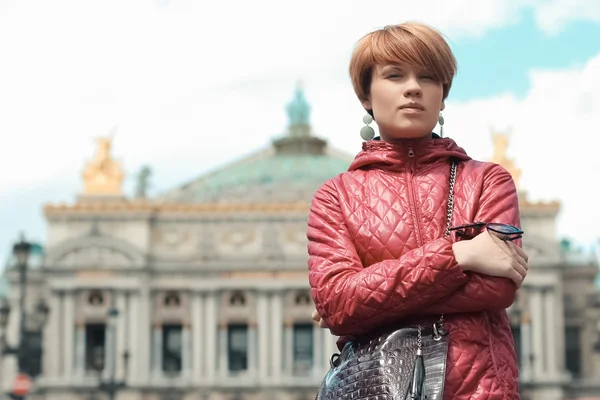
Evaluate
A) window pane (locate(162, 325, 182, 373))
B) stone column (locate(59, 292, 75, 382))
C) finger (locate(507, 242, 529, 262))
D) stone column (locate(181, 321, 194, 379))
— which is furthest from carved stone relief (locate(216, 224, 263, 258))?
finger (locate(507, 242, 529, 262))

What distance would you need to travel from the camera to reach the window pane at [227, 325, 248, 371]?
6028cm

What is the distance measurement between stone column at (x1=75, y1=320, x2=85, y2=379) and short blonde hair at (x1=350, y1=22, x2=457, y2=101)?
183 feet

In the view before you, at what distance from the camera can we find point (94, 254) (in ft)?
195

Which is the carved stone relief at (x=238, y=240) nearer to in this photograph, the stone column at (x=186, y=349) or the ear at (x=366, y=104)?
the stone column at (x=186, y=349)

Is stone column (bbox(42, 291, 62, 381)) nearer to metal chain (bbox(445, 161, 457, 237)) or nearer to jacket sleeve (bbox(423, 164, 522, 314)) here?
metal chain (bbox(445, 161, 457, 237))

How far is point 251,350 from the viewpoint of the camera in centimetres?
5994

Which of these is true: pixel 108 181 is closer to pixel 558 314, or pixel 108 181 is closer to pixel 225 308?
pixel 225 308

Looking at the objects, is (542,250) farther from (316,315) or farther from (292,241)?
(316,315)

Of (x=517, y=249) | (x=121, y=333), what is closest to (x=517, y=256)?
(x=517, y=249)

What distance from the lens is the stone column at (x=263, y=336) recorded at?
59312mm

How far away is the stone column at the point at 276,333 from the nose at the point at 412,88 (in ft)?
181

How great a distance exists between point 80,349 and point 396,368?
56.3 m

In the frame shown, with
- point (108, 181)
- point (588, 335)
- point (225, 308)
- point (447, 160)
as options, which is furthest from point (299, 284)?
point (447, 160)

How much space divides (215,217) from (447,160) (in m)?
56.4
